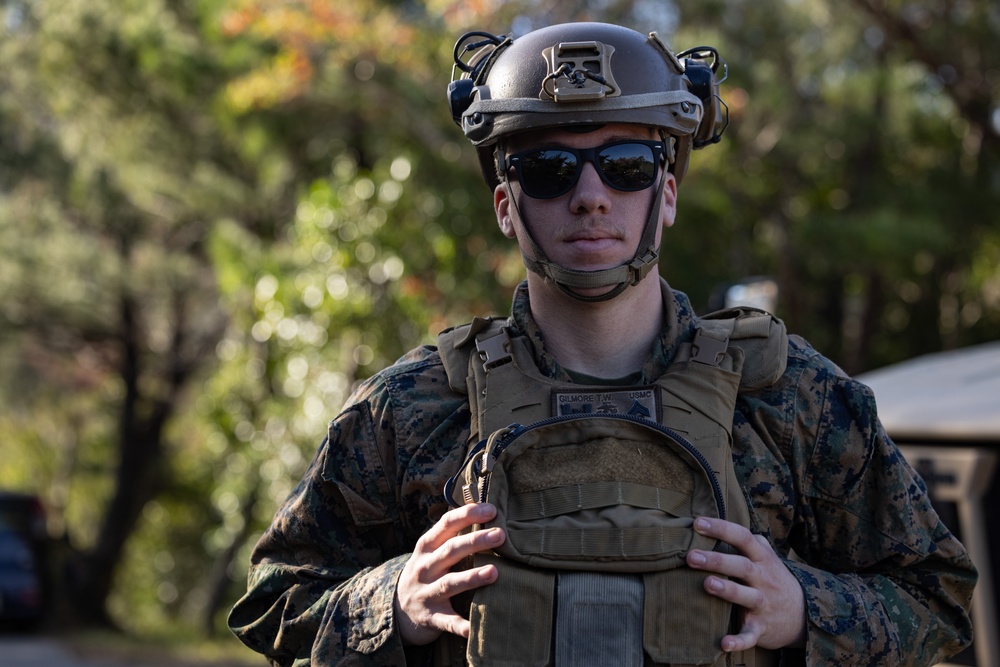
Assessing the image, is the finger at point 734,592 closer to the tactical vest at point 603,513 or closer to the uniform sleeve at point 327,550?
the tactical vest at point 603,513

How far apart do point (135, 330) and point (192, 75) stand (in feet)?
21.5

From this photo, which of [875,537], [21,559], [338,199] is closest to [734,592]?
[875,537]

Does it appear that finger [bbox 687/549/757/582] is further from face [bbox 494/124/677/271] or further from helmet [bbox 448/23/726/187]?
helmet [bbox 448/23/726/187]

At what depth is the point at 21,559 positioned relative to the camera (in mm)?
15234

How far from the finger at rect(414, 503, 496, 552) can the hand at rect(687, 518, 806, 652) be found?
0.31 m

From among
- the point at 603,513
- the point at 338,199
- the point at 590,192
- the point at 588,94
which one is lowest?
the point at 603,513

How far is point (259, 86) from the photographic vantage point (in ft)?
30.4

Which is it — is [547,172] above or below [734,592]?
above

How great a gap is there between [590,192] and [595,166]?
0.05 m

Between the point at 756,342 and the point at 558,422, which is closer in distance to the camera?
the point at 558,422

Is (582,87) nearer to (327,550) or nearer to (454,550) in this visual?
(454,550)

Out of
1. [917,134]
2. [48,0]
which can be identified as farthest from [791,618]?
[48,0]

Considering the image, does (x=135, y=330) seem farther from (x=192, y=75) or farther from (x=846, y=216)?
(x=846, y=216)

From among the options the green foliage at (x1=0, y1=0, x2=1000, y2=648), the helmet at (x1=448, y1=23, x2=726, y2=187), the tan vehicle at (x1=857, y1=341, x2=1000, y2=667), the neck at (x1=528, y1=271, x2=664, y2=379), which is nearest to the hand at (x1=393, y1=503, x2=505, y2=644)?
the neck at (x1=528, y1=271, x2=664, y2=379)
